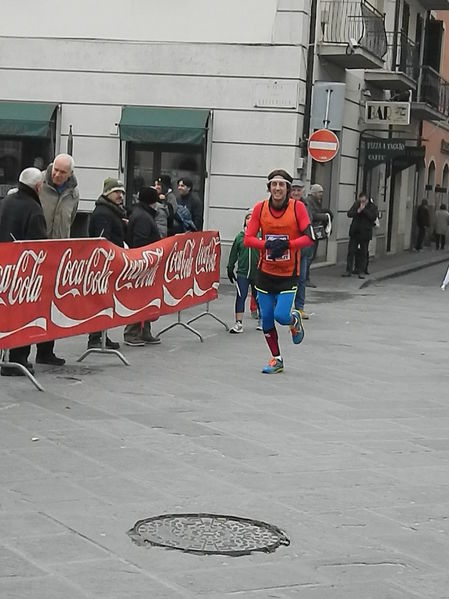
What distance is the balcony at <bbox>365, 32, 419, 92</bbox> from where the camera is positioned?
29328 mm

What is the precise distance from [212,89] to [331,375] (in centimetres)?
1199

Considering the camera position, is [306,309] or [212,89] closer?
[306,309]

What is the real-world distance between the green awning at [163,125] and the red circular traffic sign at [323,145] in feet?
6.53

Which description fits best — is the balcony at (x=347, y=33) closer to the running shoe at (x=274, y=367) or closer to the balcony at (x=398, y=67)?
the balcony at (x=398, y=67)

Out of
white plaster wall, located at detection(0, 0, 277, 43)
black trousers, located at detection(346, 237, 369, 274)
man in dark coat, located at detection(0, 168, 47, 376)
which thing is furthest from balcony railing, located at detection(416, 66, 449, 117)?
man in dark coat, located at detection(0, 168, 47, 376)

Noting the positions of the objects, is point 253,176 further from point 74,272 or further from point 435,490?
point 435,490

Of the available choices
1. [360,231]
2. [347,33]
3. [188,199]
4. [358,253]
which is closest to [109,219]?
[188,199]

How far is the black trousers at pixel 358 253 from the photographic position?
25.4 meters

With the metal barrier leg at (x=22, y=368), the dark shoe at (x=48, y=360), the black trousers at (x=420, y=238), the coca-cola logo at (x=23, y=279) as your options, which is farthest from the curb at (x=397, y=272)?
the coca-cola logo at (x=23, y=279)

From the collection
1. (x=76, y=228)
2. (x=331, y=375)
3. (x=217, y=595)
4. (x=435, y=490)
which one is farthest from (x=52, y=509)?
(x=76, y=228)

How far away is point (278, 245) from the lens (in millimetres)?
11477

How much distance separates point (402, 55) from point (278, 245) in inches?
907

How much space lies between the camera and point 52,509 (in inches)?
253

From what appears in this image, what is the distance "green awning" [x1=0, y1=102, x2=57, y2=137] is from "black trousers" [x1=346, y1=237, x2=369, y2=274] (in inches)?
258
